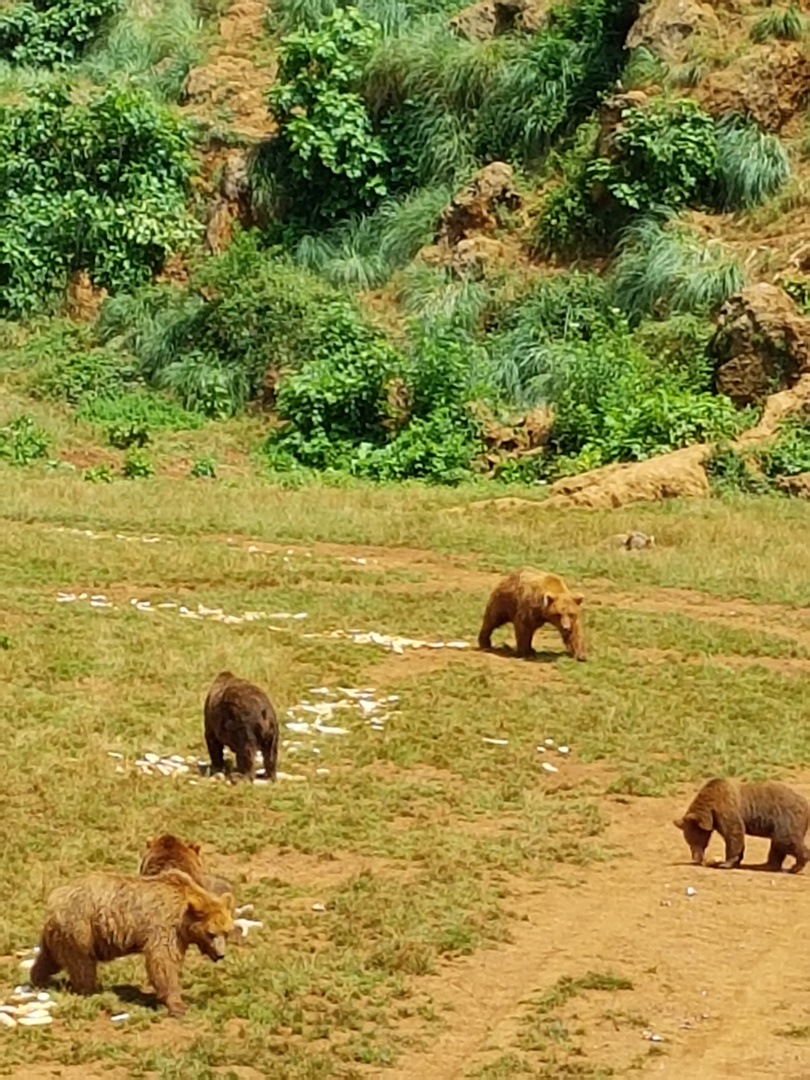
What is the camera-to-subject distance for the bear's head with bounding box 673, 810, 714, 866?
10.4 meters

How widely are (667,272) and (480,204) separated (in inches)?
142

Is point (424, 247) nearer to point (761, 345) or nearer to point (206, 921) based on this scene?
point (761, 345)

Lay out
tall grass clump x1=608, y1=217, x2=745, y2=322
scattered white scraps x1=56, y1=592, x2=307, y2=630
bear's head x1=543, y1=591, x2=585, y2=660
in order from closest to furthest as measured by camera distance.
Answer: bear's head x1=543, y1=591, x2=585, y2=660, scattered white scraps x1=56, y1=592, x2=307, y2=630, tall grass clump x1=608, y1=217, x2=745, y2=322

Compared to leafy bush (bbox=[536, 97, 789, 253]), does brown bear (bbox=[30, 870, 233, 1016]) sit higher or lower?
lower

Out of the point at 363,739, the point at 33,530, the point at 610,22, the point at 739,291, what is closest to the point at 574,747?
the point at 363,739

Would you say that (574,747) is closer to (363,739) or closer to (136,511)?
(363,739)

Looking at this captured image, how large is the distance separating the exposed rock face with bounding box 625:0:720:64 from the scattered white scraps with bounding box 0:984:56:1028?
2345 cm

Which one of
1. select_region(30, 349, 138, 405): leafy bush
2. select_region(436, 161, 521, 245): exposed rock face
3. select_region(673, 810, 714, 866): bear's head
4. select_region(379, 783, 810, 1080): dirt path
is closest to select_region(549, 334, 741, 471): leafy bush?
select_region(436, 161, 521, 245): exposed rock face

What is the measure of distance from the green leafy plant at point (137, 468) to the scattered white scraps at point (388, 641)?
25.8 feet

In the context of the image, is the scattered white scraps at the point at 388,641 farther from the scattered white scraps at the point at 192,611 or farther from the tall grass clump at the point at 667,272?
the tall grass clump at the point at 667,272

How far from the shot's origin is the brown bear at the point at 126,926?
796cm

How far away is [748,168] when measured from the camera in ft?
91.4

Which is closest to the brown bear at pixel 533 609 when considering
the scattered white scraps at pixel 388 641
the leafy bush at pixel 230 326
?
the scattered white scraps at pixel 388 641

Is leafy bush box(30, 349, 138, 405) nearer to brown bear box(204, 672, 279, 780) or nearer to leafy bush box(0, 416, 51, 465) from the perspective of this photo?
leafy bush box(0, 416, 51, 465)
